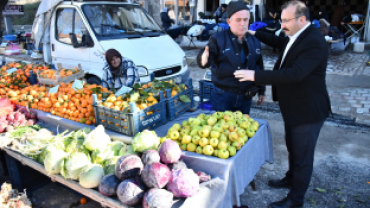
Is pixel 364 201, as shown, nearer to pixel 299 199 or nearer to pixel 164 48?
pixel 299 199

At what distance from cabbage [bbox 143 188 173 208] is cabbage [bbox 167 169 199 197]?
66 millimetres

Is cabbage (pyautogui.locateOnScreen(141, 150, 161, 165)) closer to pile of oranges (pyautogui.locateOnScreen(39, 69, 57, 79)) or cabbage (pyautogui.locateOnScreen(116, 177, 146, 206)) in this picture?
cabbage (pyautogui.locateOnScreen(116, 177, 146, 206))

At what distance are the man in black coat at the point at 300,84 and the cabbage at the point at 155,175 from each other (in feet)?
3.73

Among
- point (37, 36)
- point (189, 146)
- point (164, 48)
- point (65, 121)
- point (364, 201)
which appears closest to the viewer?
point (189, 146)

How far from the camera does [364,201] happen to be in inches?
131

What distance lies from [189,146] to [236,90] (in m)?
0.98

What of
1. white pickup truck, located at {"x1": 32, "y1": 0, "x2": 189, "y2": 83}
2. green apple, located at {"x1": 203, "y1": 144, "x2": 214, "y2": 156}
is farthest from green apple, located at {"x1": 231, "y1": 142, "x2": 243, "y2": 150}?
white pickup truck, located at {"x1": 32, "y1": 0, "x2": 189, "y2": 83}

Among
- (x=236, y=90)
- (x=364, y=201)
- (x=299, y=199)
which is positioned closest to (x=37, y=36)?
(x=236, y=90)

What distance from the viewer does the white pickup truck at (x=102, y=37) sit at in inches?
230

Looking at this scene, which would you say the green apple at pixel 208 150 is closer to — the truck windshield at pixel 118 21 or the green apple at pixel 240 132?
the green apple at pixel 240 132

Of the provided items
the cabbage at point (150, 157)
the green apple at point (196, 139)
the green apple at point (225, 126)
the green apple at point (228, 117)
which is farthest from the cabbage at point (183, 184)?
the green apple at point (228, 117)

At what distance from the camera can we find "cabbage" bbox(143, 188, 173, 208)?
2162 mm

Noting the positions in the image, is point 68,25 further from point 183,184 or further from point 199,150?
point 183,184

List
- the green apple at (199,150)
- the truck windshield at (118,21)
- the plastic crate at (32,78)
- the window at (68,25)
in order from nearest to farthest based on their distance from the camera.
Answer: the green apple at (199,150), the plastic crate at (32,78), the truck windshield at (118,21), the window at (68,25)
